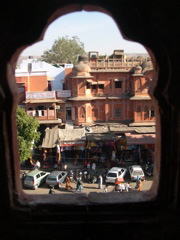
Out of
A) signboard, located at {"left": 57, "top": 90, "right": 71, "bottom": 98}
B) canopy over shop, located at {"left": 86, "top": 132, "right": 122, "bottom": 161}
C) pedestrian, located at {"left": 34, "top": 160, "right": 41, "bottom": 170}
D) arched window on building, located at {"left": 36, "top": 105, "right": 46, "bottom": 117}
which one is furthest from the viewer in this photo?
signboard, located at {"left": 57, "top": 90, "right": 71, "bottom": 98}

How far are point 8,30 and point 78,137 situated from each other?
16.3 meters

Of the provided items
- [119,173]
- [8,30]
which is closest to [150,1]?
[8,30]

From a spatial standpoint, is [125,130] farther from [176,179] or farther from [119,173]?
[176,179]

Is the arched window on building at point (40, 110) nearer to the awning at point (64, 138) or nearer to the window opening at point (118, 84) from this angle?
the awning at point (64, 138)

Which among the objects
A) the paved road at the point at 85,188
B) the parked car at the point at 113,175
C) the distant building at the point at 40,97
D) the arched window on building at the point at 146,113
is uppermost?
the distant building at the point at 40,97

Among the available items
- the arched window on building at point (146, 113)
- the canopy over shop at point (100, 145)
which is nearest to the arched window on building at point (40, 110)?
the canopy over shop at point (100, 145)

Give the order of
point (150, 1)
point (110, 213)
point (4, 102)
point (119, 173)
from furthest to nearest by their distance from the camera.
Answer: point (119, 173)
point (110, 213)
point (4, 102)
point (150, 1)

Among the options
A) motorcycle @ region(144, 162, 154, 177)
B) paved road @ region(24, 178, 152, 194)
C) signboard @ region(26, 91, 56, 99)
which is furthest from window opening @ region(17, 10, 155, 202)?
paved road @ region(24, 178, 152, 194)

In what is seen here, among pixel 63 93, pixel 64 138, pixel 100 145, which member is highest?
pixel 63 93

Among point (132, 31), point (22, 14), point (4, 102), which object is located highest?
point (22, 14)

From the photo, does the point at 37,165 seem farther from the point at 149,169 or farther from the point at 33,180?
the point at 149,169

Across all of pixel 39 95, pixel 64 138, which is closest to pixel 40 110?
pixel 39 95

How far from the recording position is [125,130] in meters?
20.6

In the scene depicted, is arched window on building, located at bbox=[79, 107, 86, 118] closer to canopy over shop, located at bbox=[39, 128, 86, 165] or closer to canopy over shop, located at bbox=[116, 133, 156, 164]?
canopy over shop, located at bbox=[39, 128, 86, 165]
